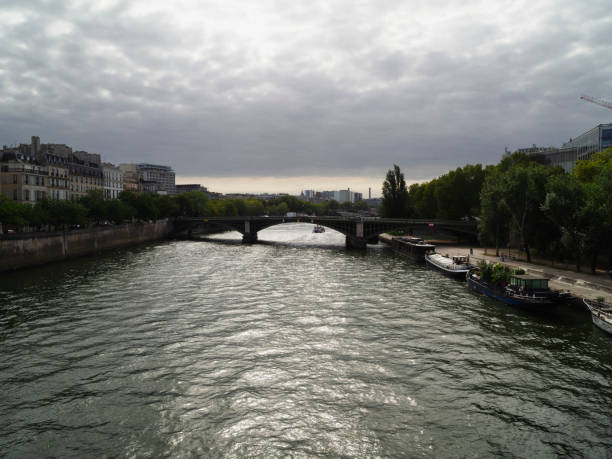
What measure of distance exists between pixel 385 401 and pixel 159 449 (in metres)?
8.70

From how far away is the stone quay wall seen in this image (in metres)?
47.5

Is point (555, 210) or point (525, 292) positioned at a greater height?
point (555, 210)

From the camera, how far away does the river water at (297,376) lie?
553 inches

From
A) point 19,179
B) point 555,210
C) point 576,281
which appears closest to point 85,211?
point 19,179

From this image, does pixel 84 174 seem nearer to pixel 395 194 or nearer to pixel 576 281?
pixel 395 194

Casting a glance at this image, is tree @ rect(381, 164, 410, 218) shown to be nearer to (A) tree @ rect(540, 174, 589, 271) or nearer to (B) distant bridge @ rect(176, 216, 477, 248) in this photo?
(B) distant bridge @ rect(176, 216, 477, 248)

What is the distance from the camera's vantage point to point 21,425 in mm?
14898

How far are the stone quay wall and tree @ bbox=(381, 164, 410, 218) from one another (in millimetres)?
58430

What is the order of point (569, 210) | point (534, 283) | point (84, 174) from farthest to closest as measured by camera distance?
point (84, 174) → point (569, 210) → point (534, 283)

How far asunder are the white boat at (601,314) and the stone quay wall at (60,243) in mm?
56390

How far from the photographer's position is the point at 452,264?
1822 inches

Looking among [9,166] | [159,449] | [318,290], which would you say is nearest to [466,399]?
[159,449]

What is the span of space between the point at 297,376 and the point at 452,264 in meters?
32.6

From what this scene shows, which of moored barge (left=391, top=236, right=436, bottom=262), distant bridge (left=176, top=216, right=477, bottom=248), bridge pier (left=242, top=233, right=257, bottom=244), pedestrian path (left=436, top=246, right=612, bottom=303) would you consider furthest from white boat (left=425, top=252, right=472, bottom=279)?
bridge pier (left=242, top=233, right=257, bottom=244)
